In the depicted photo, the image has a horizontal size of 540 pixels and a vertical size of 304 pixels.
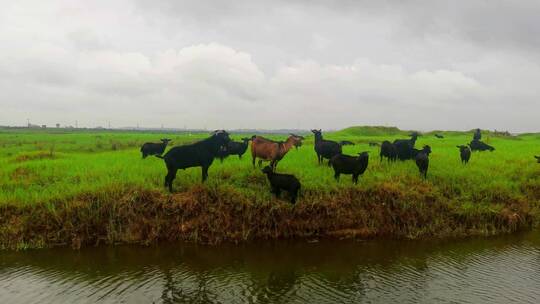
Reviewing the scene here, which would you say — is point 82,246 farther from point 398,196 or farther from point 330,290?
point 398,196

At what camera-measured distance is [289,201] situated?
12.5m

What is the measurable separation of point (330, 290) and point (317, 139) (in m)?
10.5

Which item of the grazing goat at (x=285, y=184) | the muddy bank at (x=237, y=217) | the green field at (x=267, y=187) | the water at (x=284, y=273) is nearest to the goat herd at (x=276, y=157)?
the grazing goat at (x=285, y=184)

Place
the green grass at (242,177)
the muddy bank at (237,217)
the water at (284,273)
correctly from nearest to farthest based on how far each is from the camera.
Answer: the water at (284,273), the muddy bank at (237,217), the green grass at (242,177)

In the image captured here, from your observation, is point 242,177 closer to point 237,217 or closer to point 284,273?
point 237,217

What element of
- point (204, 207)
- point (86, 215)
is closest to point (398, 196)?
point (204, 207)

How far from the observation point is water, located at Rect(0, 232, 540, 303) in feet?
26.7

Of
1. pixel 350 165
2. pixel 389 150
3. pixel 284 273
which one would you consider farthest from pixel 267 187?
A: pixel 389 150

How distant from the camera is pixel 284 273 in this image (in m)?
9.42

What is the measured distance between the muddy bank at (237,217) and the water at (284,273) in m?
0.58

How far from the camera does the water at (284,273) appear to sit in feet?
26.7

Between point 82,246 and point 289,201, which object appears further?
point 289,201

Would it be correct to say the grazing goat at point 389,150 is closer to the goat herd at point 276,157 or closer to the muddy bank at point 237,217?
the goat herd at point 276,157

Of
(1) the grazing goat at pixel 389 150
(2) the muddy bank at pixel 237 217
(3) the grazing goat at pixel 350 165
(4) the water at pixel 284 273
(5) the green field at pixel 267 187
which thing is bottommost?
(4) the water at pixel 284 273
